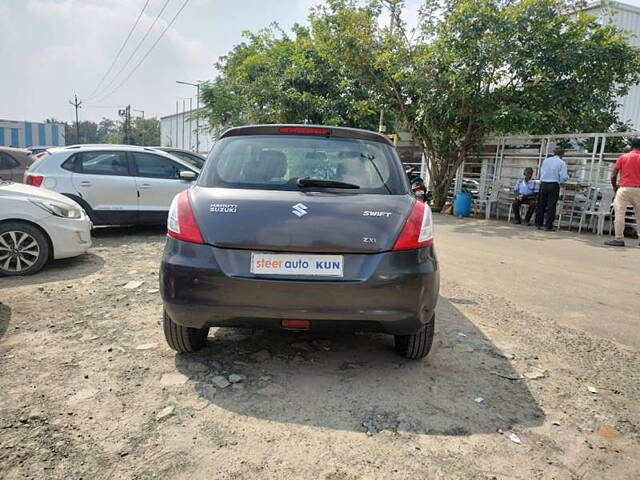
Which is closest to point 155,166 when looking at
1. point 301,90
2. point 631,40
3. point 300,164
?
point 300,164

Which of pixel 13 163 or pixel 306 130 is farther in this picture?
pixel 13 163

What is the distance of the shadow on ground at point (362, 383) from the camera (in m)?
2.62

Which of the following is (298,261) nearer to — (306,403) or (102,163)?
(306,403)

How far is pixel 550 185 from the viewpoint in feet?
36.4

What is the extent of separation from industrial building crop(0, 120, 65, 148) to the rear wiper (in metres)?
73.7

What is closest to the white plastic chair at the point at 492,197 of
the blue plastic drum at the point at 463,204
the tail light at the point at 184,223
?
the blue plastic drum at the point at 463,204

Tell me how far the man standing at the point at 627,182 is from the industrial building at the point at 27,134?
72.4 m

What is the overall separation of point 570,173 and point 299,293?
444 inches

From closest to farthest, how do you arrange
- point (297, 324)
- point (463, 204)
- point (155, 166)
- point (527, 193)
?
point (297, 324), point (155, 166), point (527, 193), point (463, 204)

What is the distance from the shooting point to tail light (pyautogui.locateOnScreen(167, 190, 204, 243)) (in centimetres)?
283

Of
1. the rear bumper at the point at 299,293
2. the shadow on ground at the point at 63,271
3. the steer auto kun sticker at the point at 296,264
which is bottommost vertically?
the shadow on ground at the point at 63,271

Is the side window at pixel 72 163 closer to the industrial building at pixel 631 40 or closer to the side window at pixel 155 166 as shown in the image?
the side window at pixel 155 166

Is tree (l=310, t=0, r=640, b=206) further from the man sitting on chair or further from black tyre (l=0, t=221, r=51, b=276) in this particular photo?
black tyre (l=0, t=221, r=51, b=276)

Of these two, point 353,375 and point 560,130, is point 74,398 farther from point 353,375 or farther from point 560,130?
point 560,130
